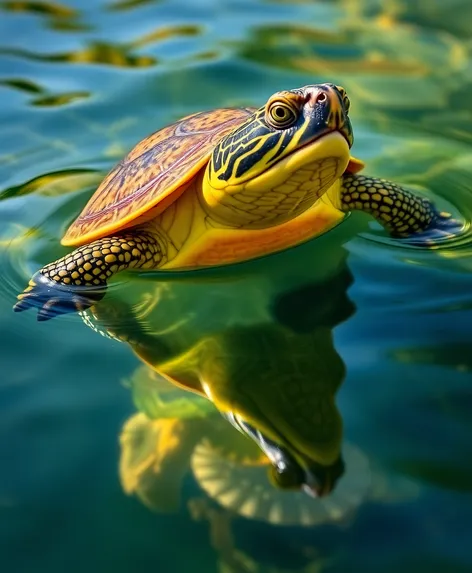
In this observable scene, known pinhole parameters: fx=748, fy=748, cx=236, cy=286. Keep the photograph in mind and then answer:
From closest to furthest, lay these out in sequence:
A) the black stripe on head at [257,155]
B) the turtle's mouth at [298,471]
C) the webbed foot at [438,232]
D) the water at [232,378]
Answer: the water at [232,378]
the turtle's mouth at [298,471]
the black stripe on head at [257,155]
the webbed foot at [438,232]

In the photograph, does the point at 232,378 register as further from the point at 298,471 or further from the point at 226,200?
the point at 226,200

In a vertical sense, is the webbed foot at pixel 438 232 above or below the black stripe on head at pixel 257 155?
below

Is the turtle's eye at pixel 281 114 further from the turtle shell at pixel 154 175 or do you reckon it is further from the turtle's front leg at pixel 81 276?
the turtle's front leg at pixel 81 276

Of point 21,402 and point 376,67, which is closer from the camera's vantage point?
point 21,402

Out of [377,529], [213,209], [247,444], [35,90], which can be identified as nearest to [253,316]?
[213,209]

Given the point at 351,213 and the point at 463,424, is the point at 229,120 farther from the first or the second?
the point at 463,424

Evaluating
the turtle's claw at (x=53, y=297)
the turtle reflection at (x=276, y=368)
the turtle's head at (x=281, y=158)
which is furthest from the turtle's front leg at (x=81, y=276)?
the turtle's head at (x=281, y=158)

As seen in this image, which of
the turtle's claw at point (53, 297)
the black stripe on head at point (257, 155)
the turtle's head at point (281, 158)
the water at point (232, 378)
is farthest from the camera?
the turtle's claw at point (53, 297)
